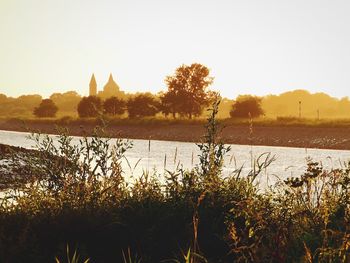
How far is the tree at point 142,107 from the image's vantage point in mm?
92750

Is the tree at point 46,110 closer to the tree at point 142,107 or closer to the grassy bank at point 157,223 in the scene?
the tree at point 142,107

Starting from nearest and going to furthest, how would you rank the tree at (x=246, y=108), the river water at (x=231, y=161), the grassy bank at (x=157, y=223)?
the grassy bank at (x=157, y=223), the river water at (x=231, y=161), the tree at (x=246, y=108)

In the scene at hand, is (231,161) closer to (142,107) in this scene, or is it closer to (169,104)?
(169,104)

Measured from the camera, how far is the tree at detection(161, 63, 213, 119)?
297 feet

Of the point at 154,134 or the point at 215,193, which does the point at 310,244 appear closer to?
the point at 215,193

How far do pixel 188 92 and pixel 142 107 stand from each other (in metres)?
8.28

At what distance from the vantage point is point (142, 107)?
9306cm

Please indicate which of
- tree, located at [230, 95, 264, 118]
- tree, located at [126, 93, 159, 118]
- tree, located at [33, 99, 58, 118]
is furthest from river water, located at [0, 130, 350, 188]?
tree, located at [33, 99, 58, 118]

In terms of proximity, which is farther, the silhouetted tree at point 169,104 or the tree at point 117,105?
the tree at point 117,105

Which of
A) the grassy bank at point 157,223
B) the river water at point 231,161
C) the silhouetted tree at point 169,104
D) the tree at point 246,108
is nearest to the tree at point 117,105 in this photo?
the silhouetted tree at point 169,104

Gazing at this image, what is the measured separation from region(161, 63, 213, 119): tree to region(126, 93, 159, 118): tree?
2060mm

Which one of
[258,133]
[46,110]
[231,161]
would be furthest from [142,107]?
[231,161]

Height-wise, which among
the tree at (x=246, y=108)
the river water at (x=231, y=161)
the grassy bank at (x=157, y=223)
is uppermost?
the tree at (x=246, y=108)

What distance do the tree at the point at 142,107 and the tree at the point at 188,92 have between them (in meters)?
2.06
